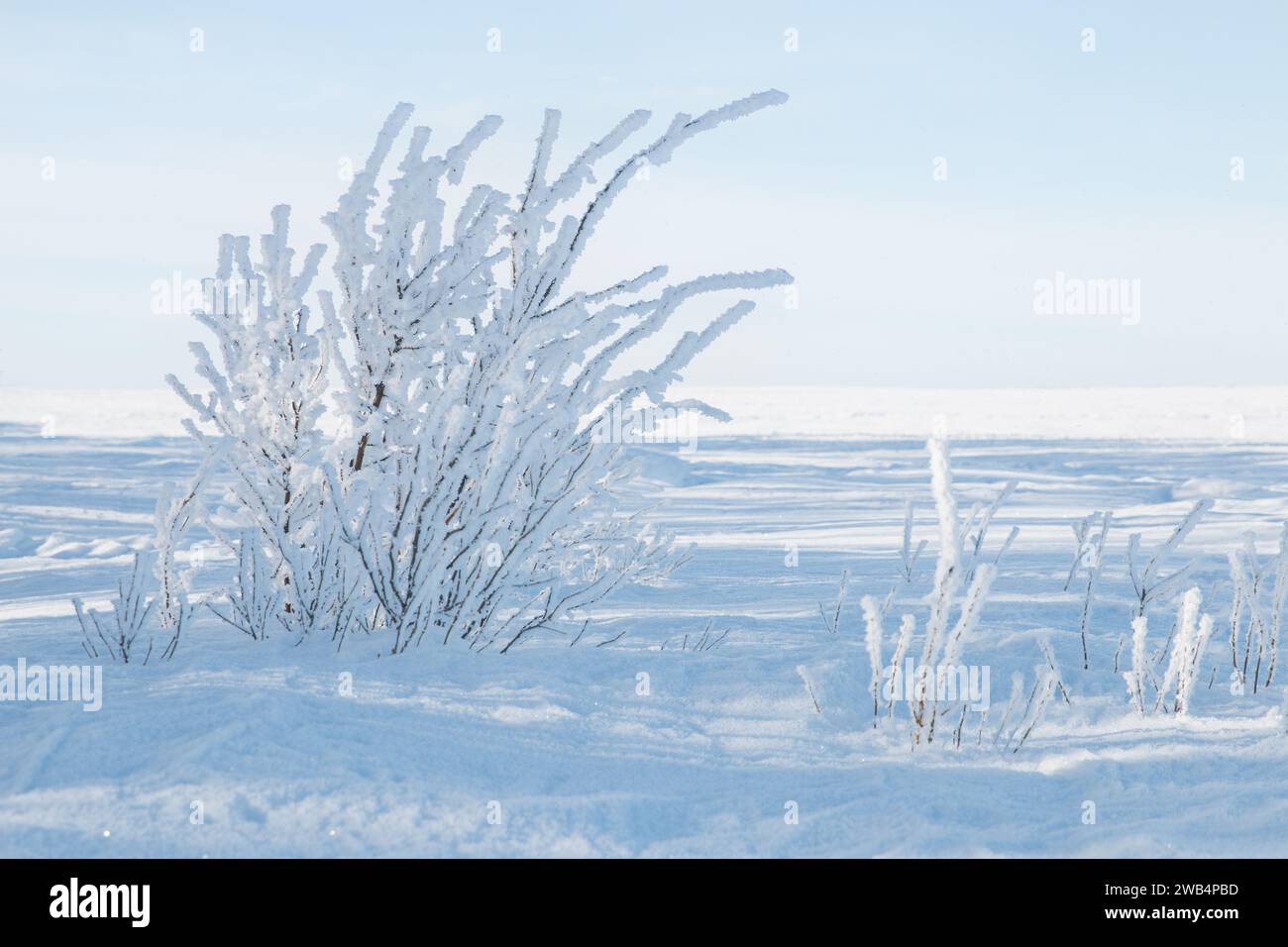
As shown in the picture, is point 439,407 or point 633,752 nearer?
point 633,752

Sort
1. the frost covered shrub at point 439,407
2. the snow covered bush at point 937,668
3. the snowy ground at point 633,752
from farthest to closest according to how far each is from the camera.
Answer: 1. the frost covered shrub at point 439,407
2. the snow covered bush at point 937,668
3. the snowy ground at point 633,752

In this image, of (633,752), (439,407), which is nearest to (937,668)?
(633,752)

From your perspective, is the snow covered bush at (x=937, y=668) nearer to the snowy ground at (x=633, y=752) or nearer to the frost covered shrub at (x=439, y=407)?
the snowy ground at (x=633, y=752)

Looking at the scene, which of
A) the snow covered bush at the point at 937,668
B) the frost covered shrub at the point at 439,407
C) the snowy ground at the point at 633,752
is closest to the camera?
the snowy ground at the point at 633,752

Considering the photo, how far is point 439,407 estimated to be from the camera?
3.30 meters

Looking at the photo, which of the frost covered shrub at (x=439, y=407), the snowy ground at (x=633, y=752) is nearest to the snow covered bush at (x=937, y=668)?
the snowy ground at (x=633, y=752)

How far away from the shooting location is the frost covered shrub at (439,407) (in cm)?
337

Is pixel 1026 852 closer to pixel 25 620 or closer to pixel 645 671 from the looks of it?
pixel 645 671

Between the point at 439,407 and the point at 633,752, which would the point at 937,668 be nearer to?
the point at 633,752

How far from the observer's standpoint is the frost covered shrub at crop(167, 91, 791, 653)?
11.1 feet

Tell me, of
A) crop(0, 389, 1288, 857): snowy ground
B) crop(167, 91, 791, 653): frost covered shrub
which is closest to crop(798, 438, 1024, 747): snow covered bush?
crop(0, 389, 1288, 857): snowy ground

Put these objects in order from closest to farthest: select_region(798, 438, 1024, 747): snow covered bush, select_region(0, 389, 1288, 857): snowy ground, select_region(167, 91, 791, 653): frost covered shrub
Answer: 1. select_region(0, 389, 1288, 857): snowy ground
2. select_region(798, 438, 1024, 747): snow covered bush
3. select_region(167, 91, 791, 653): frost covered shrub

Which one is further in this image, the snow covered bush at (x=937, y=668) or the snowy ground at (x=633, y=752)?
the snow covered bush at (x=937, y=668)

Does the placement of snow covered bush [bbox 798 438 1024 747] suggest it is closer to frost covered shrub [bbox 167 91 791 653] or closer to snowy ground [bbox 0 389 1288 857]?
snowy ground [bbox 0 389 1288 857]
